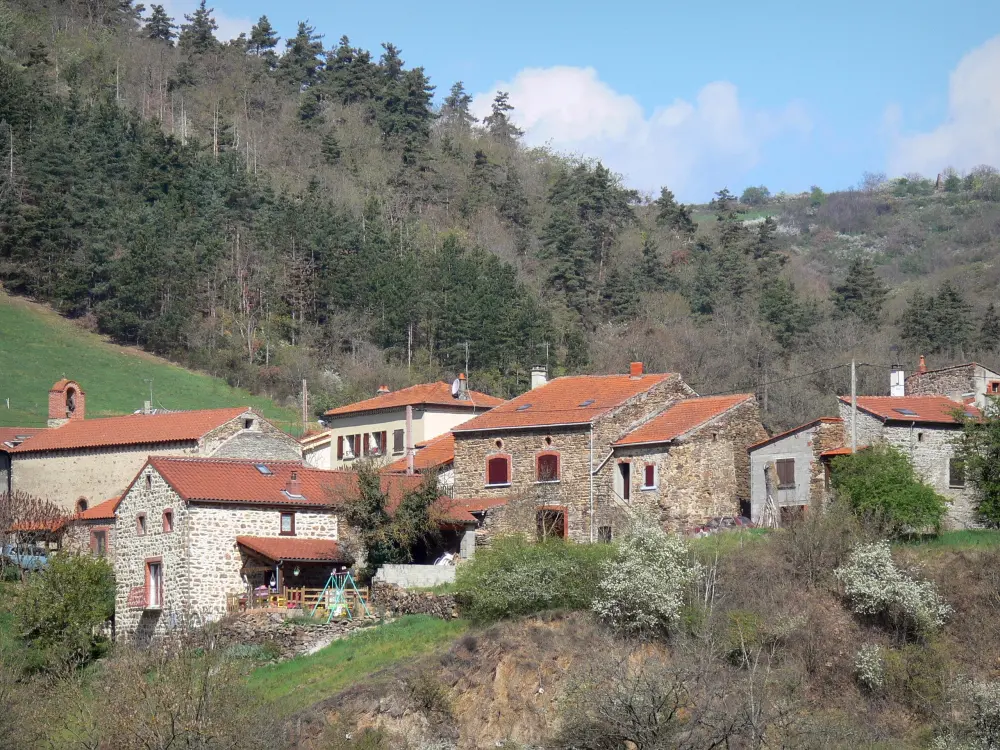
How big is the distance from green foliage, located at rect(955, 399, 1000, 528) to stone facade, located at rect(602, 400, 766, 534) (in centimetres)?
690

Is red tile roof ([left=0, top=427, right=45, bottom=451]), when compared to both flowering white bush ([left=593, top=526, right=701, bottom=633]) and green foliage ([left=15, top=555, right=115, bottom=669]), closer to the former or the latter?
green foliage ([left=15, top=555, right=115, bottom=669])

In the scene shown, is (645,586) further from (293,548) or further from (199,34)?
(199,34)

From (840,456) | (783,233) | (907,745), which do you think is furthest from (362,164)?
(907,745)

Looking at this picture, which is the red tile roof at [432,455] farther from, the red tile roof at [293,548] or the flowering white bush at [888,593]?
the flowering white bush at [888,593]

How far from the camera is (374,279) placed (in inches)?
3570

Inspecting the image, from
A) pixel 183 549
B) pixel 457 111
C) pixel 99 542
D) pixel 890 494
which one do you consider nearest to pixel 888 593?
pixel 890 494

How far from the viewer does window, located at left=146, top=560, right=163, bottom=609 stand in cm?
4491

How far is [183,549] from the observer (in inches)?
1738

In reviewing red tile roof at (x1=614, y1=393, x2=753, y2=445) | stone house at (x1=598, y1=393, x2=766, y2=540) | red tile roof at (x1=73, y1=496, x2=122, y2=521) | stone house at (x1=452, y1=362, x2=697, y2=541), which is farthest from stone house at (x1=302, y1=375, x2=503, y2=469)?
stone house at (x1=598, y1=393, x2=766, y2=540)

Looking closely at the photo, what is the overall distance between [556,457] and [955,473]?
39.9 feet

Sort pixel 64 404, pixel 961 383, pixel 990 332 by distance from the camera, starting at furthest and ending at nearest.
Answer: pixel 990 332
pixel 64 404
pixel 961 383

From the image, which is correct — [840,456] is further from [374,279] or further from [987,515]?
[374,279]

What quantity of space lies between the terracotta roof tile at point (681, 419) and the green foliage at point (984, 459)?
7.52 m

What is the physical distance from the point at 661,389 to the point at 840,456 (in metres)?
7.93
